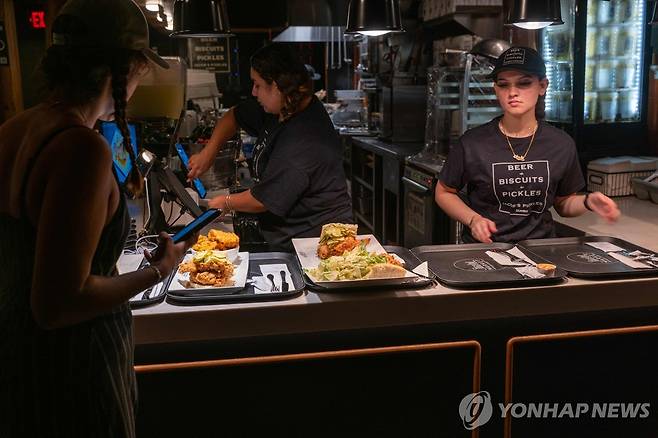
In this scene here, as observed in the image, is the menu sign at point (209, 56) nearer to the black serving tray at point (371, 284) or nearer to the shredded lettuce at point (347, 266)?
the shredded lettuce at point (347, 266)

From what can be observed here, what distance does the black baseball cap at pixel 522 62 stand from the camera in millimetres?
2695

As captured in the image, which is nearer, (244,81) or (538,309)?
(538,309)

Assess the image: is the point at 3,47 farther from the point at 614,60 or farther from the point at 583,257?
the point at 583,257

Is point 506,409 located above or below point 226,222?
below

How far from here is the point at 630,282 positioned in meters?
2.16

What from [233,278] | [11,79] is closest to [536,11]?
[233,278]

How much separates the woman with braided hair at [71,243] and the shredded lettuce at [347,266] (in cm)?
68

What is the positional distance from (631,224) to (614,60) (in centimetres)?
197

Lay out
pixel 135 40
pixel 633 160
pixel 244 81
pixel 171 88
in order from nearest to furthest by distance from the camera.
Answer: pixel 135 40 → pixel 171 88 → pixel 633 160 → pixel 244 81

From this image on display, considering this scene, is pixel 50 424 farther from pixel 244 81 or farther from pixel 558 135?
pixel 244 81

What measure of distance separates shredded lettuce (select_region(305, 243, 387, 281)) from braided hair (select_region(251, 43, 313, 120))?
969 mm

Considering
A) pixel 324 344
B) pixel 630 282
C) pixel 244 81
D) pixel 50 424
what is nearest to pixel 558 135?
pixel 630 282

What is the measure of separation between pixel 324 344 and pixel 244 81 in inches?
475

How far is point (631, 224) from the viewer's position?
10.5 ft
